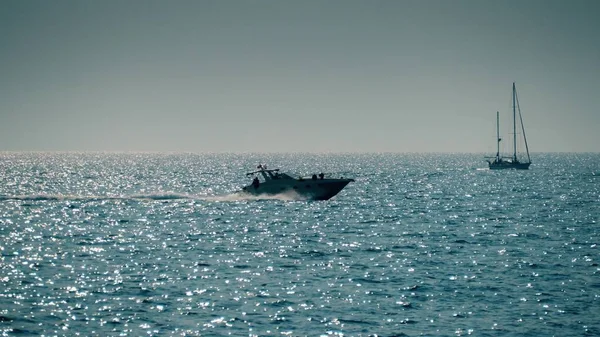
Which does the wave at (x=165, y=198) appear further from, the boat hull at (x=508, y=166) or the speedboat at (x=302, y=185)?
the boat hull at (x=508, y=166)

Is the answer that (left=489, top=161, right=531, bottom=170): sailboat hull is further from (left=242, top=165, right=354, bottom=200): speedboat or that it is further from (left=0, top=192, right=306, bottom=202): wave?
(left=242, top=165, right=354, bottom=200): speedboat

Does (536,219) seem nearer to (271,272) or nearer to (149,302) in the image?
(271,272)

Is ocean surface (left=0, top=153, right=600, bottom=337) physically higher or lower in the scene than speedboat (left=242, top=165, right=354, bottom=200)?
lower

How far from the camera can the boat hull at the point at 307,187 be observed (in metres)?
80.1

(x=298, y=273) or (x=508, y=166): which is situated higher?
(x=508, y=166)

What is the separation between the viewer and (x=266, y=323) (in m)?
28.9

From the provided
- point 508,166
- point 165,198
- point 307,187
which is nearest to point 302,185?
point 307,187

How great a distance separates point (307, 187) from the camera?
80.6 m

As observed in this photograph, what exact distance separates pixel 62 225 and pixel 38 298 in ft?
97.0

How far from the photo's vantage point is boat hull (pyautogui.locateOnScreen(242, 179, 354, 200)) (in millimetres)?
80125

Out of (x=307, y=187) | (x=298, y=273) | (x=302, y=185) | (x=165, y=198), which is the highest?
(x=302, y=185)

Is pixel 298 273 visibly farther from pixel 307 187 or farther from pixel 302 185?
pixel 307 187

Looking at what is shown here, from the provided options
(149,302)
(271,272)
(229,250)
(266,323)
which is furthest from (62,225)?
(266,323)

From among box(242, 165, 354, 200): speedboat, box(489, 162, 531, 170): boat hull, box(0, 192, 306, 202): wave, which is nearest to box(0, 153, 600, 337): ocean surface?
box(242, 165, 354, 200): speedboat
